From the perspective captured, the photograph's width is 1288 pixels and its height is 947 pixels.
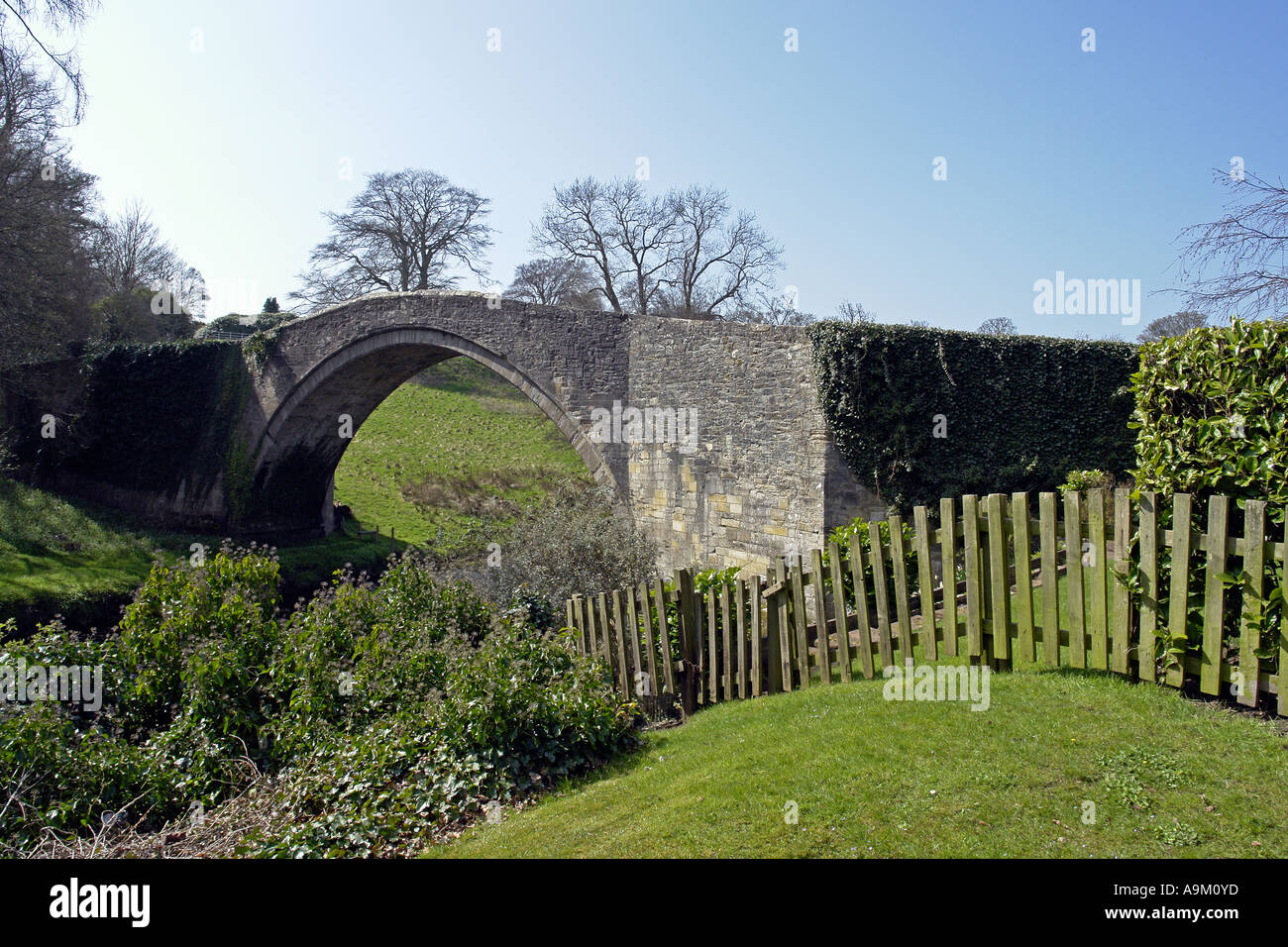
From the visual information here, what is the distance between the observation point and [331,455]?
2197 cm

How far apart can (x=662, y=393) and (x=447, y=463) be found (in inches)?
642

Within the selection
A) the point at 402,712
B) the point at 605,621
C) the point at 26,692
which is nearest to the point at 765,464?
the point at 605,621

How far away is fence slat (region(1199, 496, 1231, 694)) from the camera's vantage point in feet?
13.1

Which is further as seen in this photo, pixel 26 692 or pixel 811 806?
pixel 26 692

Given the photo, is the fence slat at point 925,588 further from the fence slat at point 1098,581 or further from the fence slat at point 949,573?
the fence slat at point 1098,581

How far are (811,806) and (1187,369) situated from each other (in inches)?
123

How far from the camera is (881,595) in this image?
18.1 feet

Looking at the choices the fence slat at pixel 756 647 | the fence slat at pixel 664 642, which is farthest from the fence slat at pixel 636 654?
the fence slat at pixel 756 647

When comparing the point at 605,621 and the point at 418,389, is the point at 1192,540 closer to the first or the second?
the point at 605,621

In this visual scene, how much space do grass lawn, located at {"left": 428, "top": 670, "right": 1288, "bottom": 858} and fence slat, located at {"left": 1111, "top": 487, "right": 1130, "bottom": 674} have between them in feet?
0.46

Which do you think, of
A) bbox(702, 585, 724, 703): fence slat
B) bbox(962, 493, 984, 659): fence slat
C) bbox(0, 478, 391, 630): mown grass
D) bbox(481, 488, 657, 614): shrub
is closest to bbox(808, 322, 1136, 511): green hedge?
bbox(481, 488, 657, 614): shrub

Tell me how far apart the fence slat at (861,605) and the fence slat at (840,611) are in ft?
0.37

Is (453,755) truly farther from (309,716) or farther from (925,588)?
(925,588)

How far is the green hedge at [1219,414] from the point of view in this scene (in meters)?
4.06
